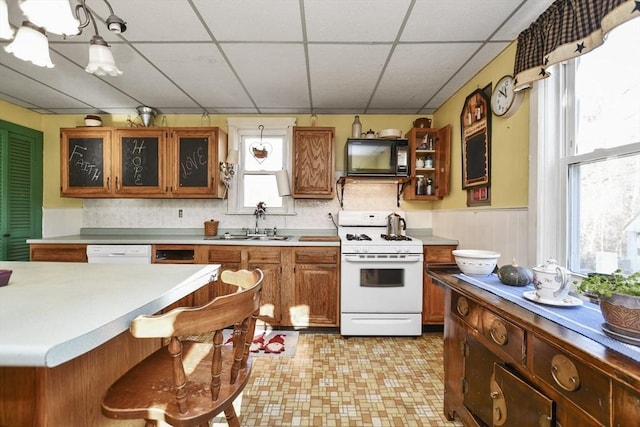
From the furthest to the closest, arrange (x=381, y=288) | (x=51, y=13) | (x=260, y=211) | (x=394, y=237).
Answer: (x=260, y=211) < (x=394, y=237) < (x=381, y=288) < (x=51, y=13)

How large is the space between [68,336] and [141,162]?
2.99m

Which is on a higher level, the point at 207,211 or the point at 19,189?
the point at 19,189

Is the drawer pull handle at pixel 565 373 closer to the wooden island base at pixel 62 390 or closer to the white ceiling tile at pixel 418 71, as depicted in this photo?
the wooden island base at pixel 62 390

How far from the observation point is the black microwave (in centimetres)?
309

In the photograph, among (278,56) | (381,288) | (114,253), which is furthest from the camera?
(114,253)

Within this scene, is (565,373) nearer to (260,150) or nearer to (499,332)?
(499,332)

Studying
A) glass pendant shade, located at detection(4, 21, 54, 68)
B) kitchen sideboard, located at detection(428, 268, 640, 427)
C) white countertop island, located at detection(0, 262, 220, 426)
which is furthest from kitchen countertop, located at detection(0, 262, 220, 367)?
kitchen sideboard, located at detection(428, 268, 640, 427)

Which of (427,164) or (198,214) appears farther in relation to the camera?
(198,214)

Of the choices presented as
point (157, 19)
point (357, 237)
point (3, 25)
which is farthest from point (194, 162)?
point (3, 25)

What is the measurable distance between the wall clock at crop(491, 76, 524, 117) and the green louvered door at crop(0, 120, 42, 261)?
4800 mm

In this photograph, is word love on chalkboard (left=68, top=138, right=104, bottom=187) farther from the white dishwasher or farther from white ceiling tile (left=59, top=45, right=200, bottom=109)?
the white dishwasher

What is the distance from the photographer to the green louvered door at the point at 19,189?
A: 3.07m

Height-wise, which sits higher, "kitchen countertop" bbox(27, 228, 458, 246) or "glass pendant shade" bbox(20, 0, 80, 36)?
"glass pendant shade" bbox(20, 0, 80, 36)

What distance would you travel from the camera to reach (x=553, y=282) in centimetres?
110
